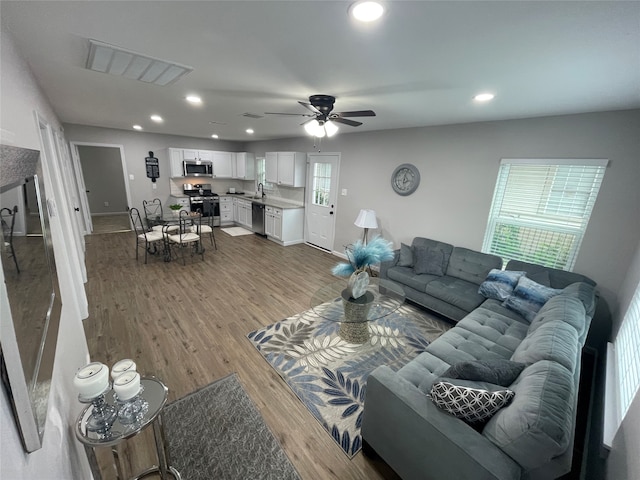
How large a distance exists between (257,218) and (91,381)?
571 centimetres

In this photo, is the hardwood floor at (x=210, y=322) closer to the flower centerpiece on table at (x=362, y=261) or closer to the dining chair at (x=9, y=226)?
the flower centerpiece on table at (x=362, y=261)

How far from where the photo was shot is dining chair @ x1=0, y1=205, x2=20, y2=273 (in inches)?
27.3

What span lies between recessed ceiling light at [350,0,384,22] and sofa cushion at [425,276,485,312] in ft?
9.34

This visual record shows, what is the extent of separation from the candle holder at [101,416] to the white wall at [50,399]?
0.31 feet

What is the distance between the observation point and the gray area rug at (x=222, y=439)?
1.59m

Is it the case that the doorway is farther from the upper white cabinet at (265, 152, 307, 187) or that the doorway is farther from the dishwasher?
the upper white cabinet at (265, 152, 307, 187)

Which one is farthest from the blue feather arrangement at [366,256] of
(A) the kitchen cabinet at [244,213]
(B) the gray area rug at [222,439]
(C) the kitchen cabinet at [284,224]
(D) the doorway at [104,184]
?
(D) the doorway at [104,184]

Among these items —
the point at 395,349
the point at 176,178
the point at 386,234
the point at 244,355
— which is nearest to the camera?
the point at 244,355

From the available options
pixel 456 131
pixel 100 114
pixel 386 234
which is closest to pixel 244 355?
pixel 386 234

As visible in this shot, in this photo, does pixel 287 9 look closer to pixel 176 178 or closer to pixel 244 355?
pixel 244 355

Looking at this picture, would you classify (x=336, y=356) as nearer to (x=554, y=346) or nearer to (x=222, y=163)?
(x=554, y=346)

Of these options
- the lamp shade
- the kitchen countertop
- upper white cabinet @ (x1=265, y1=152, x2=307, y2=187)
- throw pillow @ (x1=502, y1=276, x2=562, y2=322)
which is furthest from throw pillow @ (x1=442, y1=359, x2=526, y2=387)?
upper white cabinet @ (x1=265, y1=152, x2=307, y2=187)

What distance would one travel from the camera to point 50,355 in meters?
0.96

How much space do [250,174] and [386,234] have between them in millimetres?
4883
